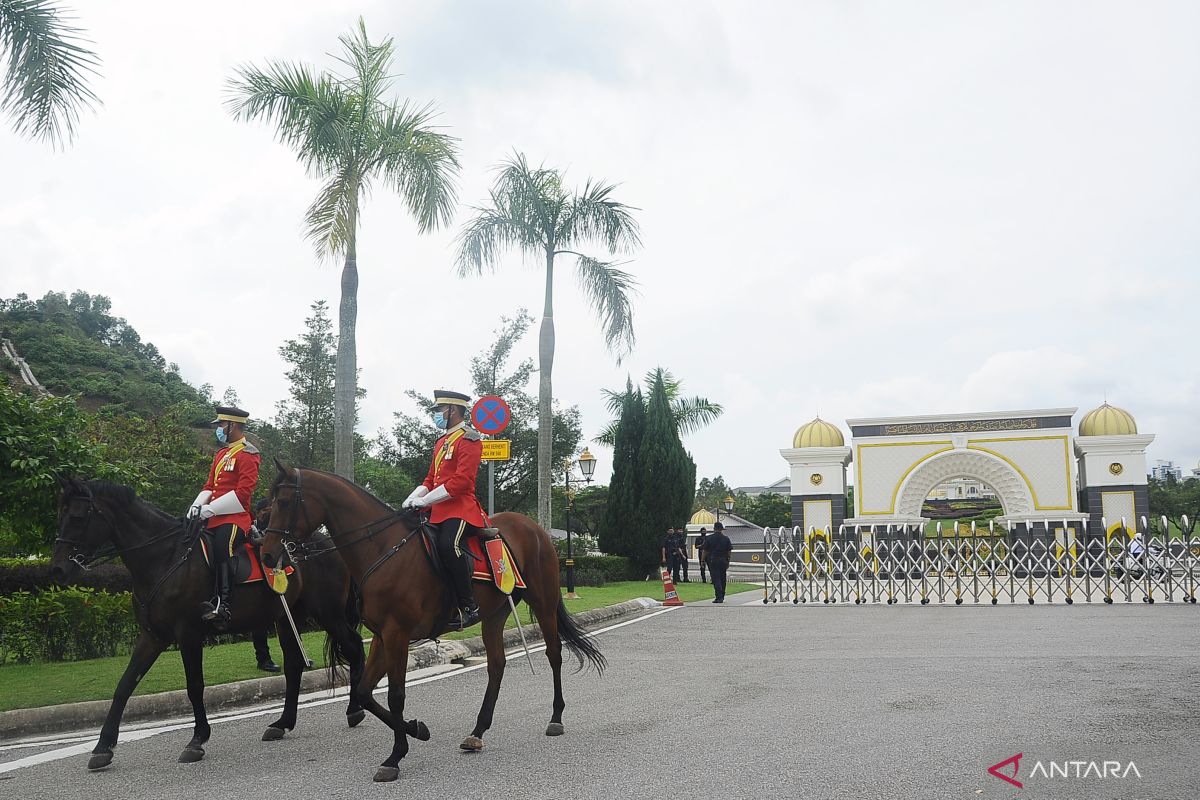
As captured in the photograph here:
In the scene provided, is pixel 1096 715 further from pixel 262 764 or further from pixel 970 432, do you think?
pixel 970 432

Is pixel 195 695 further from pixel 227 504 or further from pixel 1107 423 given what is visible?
pixel 1107 423

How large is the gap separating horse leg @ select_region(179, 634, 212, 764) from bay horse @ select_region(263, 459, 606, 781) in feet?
3.60

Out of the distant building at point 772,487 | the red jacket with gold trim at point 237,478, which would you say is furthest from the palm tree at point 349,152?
the distant building at point 772,487

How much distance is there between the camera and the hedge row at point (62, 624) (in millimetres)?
10547

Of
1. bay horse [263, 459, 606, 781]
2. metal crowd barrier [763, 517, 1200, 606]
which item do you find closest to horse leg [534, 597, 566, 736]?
bay horse [263, 459, 606, 781]

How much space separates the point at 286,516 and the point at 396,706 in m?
1.45

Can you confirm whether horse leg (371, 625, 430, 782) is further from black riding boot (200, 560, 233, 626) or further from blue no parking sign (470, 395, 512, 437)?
blue no parking sign (470, 395, 512, 437)

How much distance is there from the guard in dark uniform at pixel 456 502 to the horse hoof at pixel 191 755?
74.1 inches

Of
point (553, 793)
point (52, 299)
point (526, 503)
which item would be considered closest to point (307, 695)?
point (553, 793)

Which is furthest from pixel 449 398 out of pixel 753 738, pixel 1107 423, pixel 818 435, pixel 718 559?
pixel 1107 423

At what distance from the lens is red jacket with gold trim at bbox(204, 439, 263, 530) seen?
7496 millimetres

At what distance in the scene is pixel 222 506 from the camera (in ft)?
24.2

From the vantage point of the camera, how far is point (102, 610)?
11000 mm

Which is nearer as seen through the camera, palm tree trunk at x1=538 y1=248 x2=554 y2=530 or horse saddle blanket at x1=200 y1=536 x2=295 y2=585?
horse saddle blanket at x1=200 y1=536 x2=295 y2=585
